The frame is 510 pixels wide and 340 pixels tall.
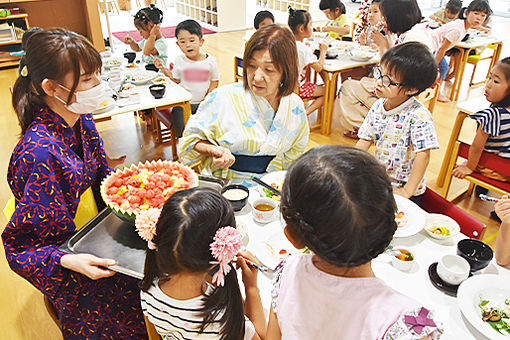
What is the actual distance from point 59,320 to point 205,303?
2.72 feet

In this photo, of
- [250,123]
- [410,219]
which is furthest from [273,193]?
[410,219]

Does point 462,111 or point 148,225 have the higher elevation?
point 148,225

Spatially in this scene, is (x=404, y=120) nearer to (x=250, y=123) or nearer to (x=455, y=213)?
(x=455, y=213)

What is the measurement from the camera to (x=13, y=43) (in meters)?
5.84

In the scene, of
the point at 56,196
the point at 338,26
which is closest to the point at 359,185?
the point at 56,196

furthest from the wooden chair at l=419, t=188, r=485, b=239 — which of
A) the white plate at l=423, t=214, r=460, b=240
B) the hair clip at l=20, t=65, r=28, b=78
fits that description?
the hair clip at l=20, t=65, r=28, b=78

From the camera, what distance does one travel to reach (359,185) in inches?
29.0

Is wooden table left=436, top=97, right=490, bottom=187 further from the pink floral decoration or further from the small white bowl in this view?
the pink floral decoration

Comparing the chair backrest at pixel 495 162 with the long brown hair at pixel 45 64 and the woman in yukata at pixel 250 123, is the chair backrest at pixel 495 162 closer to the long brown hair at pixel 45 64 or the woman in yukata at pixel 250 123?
the woman in yukata at pixel 250 123

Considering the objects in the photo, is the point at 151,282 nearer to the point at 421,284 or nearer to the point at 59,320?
the point at 59,320

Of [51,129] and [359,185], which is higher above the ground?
[359,185]

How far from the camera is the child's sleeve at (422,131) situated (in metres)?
1.84

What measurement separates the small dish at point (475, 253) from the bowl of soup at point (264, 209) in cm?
63

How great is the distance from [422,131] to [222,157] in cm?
98
